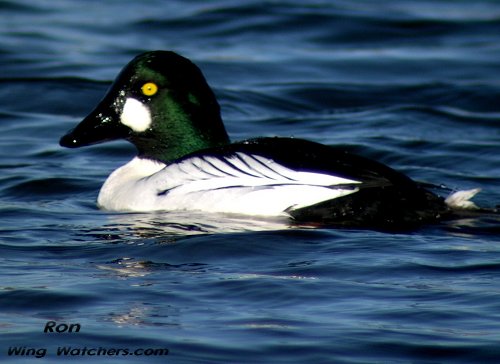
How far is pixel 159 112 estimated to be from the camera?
9.59m

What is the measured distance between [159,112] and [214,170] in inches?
38.7

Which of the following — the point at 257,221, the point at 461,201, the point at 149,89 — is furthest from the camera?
the point at 149,89

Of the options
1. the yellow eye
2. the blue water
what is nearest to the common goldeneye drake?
the yellow eye

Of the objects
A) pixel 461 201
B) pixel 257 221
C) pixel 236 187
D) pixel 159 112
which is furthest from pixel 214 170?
pixel 461 201

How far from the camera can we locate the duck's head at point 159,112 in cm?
948

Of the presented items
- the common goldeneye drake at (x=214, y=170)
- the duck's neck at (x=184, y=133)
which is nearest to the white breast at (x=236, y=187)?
the common goldeneye drake at (x=214, y=170)

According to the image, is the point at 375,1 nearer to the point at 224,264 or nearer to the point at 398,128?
the point at 398,128

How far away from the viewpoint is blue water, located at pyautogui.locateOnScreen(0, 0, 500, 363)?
640 cm

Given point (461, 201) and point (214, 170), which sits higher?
point (214, 170)

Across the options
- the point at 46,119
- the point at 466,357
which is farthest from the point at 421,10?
the point at 466,357

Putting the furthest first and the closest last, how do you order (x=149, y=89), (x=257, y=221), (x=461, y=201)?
(x=149, y=89) < (x=461, y=201) < (x=257, y=221)

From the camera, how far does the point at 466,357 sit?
6086 mm

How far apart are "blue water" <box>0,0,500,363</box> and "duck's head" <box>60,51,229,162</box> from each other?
1.92 feet

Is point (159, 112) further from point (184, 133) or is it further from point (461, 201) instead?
point (461, 201)
